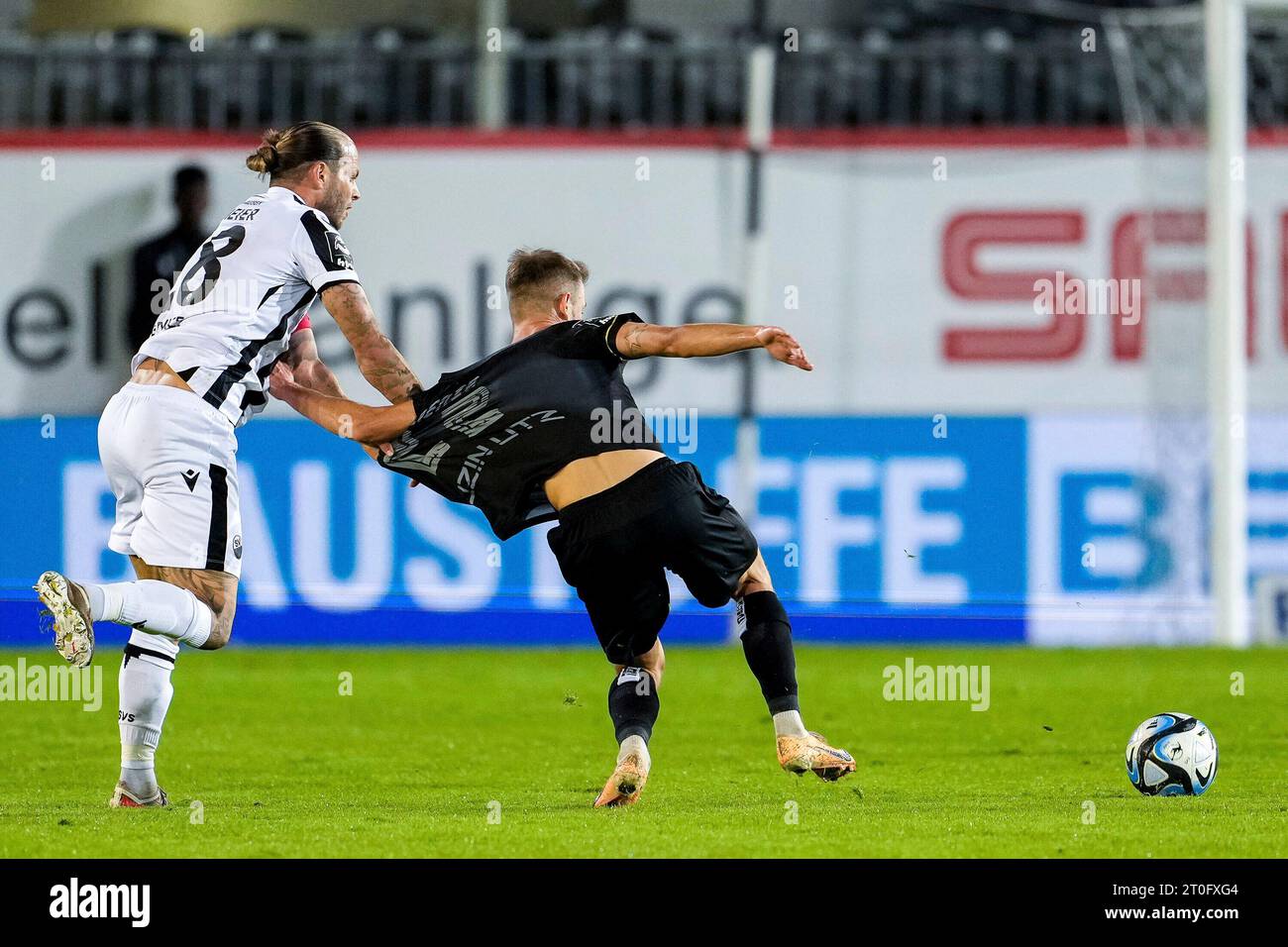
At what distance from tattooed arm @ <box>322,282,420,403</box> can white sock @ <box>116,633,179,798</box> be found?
990mm

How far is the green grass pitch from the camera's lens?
5215mm

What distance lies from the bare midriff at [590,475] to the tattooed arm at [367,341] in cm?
51

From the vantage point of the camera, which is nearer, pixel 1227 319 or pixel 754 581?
pixel 754 581

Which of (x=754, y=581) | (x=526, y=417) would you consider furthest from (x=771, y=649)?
(x=526, y=417)

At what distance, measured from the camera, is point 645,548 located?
19.0ft

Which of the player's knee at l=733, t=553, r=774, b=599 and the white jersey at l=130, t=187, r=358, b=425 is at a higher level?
the white jersey at l=130, t=187, r=358, b=425

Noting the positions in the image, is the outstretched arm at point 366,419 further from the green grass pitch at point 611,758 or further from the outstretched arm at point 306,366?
the green grass pitch at point 611,758

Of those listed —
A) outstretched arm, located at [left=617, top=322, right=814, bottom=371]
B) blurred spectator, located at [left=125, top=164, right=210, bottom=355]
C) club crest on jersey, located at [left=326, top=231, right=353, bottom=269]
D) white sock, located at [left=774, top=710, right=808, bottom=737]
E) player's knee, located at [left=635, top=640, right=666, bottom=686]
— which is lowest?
white sock, located at [left=774, top=710, right=808, bottom=737]

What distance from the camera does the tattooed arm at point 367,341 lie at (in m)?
5.85

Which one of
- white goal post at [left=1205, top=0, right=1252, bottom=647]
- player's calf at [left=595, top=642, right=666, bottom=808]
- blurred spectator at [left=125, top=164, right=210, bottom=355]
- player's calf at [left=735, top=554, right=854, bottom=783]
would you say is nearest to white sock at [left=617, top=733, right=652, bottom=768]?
player's calf at [left=595, top=642, right=666, bottom=808]

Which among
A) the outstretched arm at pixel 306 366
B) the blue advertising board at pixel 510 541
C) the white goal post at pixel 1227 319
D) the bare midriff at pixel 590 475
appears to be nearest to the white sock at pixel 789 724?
the bare midriff at pixel 590 475

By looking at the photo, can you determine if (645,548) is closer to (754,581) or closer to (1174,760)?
(754,581)

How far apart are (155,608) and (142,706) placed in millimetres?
431

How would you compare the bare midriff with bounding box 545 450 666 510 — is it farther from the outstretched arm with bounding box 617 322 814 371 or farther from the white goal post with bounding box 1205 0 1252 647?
the white goal post with bounding box 1205 0 1252 647
